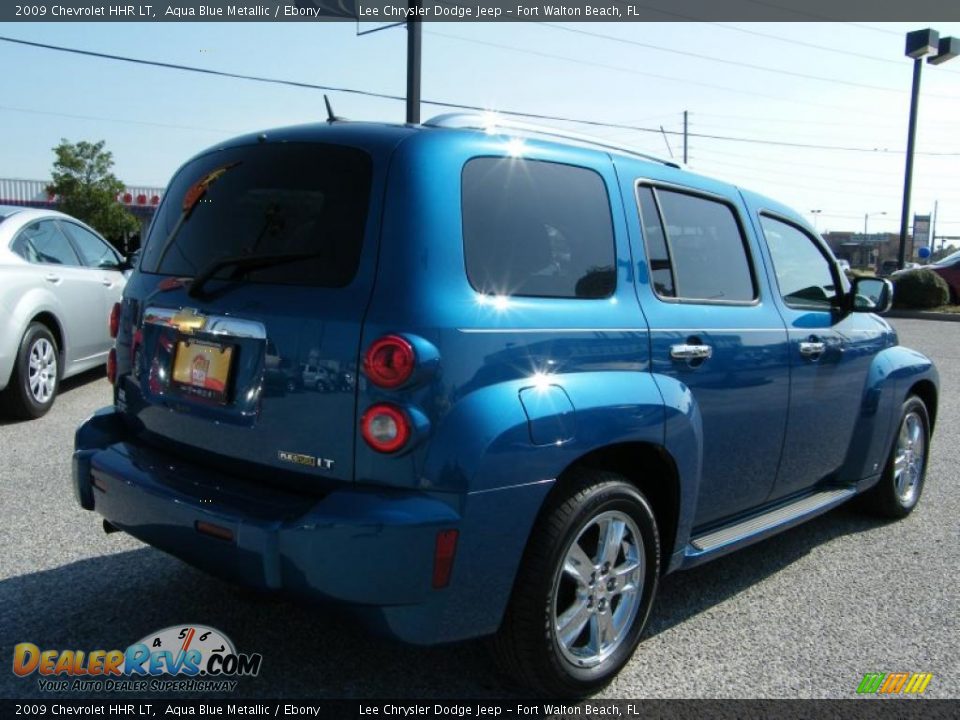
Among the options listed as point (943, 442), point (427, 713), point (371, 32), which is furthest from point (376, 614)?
point (371, 32)

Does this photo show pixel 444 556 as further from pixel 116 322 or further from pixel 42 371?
pixel 42 371

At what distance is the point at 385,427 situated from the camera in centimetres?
237

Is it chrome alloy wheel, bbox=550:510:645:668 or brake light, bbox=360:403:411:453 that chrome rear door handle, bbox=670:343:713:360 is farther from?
brake light, bbox=360:403:411:453

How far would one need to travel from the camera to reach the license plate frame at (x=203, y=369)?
2.70m

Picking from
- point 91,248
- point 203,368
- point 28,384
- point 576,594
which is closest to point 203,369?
point 203,368

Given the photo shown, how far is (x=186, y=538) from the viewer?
2588mm

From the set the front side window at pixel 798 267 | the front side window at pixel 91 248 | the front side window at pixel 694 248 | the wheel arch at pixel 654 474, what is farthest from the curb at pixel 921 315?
the wheel arch at pixel 654 474

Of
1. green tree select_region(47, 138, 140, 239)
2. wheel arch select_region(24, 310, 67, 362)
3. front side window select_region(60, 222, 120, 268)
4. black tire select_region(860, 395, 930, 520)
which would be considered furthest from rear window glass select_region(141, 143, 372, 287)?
green tree select_region(47, 138, 140, 239)

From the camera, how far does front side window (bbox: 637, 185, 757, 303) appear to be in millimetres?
3254

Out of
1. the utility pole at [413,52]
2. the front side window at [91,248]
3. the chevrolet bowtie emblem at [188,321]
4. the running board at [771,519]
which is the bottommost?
the running board at [771,519]

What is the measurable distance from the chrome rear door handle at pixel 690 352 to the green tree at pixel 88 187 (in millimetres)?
40013

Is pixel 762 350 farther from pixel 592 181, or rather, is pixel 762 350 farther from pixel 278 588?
pixel 278 588

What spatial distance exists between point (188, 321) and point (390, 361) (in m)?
0.85

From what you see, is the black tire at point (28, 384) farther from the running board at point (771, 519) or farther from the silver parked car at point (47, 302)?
the running board at point (771, 519)
